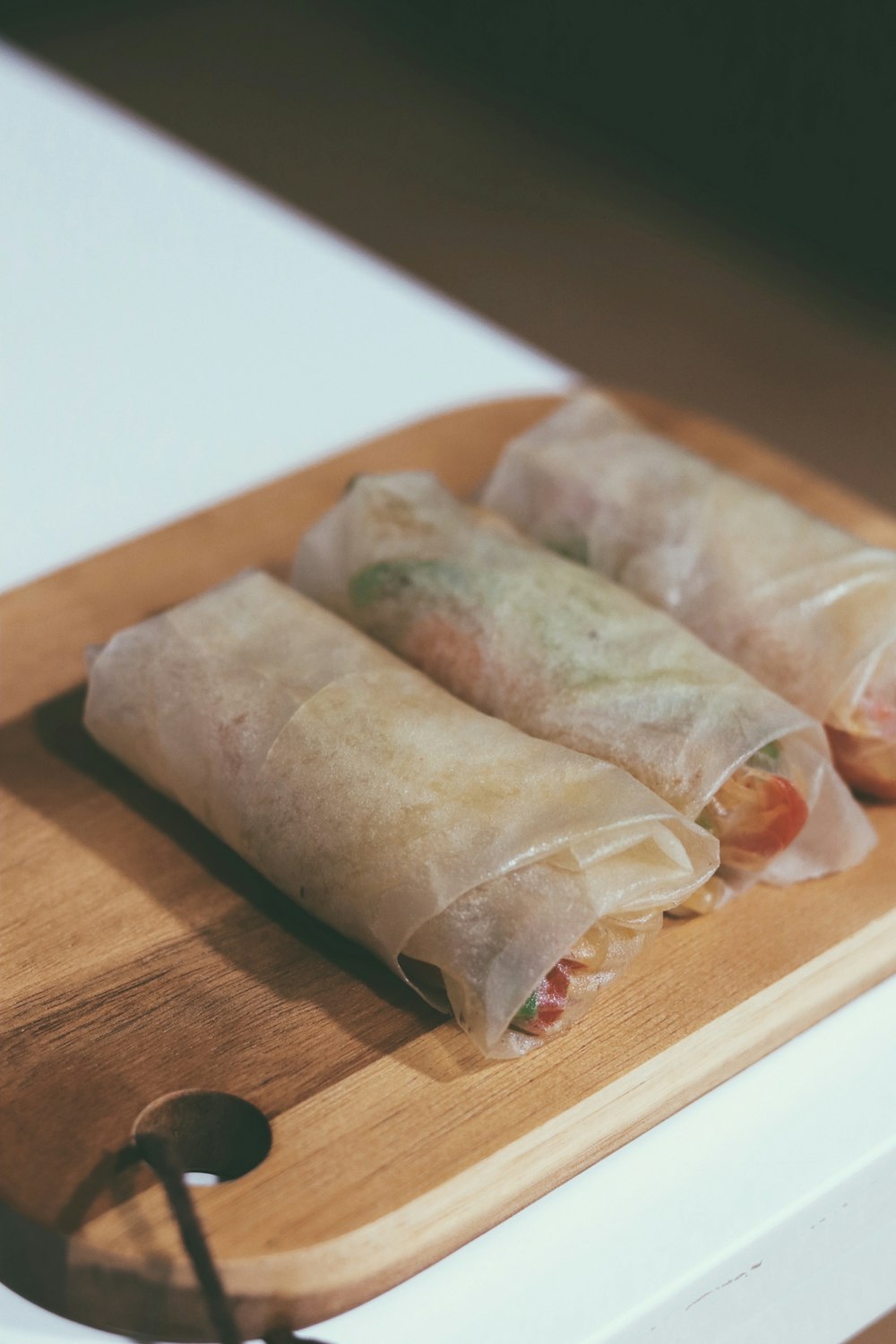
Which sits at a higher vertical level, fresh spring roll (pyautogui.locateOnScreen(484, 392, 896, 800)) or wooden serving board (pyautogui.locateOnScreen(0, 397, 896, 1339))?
fresh spring roll (pyautogui.locateOnScreen(484, 392, 896, 800))

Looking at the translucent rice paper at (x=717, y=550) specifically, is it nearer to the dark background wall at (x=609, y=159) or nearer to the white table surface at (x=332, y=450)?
the white table surface at (x=332, y=450)

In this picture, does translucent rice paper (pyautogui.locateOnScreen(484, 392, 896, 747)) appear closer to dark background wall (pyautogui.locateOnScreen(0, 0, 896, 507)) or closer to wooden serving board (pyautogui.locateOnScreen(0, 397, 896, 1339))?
wooden serving board (pyautogui.locateOnScreen(0, 397, 896, 1339))

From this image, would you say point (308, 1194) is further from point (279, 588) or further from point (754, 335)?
point (754, 335)

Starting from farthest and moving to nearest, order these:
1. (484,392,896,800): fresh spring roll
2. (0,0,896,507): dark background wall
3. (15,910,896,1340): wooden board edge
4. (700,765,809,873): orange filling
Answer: (0,0,896,507): dark background wall
(484,392,896,800): fresh spring roll
(700,765,809,873): orange filling
(15,910,896,1340): wooden board edge

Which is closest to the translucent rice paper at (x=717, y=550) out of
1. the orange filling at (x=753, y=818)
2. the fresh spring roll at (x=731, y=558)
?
the fresh spring roll at (x=731, y=558)

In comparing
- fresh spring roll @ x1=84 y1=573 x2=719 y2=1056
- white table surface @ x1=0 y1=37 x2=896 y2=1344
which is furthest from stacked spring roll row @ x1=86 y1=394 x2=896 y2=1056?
white table surface @ x1=0 y1=37 x2=896 y2=1344

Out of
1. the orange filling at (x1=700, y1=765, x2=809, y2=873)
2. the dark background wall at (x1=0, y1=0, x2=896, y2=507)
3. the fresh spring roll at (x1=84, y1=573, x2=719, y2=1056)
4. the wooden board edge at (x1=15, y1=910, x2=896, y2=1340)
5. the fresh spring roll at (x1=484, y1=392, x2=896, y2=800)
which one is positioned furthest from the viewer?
the dark background wall at (x1=0, y1=0, x2=896, y2=507)

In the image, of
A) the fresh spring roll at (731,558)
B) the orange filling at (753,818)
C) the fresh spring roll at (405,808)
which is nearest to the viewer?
the fresh spring roll at (405,808)
